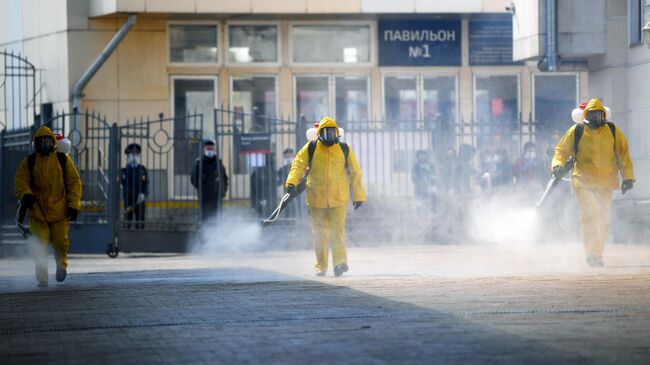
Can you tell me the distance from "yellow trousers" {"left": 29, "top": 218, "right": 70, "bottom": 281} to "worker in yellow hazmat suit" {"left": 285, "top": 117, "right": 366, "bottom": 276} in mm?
2617

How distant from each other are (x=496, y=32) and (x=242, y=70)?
579 centimetres

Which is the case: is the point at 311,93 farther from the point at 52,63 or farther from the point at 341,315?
the point at 341,315

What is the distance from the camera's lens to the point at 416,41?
103 ft

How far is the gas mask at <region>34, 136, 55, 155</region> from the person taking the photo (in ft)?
50.6

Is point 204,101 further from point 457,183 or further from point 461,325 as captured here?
point 461,325

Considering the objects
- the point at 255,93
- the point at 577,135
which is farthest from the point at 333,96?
the point at 577,135

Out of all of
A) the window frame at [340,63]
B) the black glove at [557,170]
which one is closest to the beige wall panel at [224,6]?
the window frame at [340,63]

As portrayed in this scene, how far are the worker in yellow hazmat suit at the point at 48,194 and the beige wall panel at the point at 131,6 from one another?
1421cm

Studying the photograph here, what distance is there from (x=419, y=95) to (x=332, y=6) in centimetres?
315

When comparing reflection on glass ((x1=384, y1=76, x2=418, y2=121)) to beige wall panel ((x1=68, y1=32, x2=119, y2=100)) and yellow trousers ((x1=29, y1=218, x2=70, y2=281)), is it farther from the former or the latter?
yellow trousers ((x1=29, y1=218, x2=70, y2=281))

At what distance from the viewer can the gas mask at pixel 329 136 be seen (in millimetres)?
15961

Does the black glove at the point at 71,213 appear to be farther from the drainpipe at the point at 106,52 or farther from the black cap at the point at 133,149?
the drainpipe at the point at 106,52

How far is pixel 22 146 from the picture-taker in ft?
81.2

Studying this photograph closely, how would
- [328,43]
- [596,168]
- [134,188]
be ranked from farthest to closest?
[328,43]
[134,188]
[596,168]
